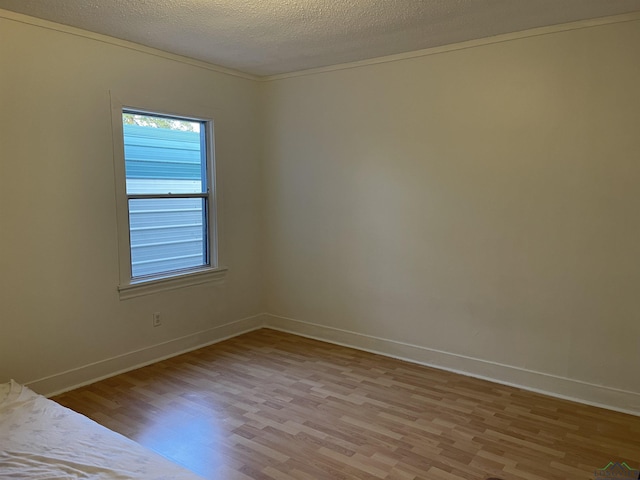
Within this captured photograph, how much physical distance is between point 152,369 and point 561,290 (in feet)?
10.2

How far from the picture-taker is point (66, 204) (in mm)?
3201

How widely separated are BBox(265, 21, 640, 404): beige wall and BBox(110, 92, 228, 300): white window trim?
0.70 m

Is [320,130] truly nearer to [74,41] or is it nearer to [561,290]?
[74,41]

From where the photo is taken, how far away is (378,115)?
3.90 metres

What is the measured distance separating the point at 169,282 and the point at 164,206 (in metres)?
0.64

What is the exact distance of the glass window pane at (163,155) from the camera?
3.63 m

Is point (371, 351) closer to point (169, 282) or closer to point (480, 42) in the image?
point (169, 282)

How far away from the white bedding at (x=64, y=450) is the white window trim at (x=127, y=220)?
122 centimetres

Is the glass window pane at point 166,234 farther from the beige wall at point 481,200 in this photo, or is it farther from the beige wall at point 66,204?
the beige wall at point 481,200

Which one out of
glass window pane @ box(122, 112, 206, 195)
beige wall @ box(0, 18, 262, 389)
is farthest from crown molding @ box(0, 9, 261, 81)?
glass window pane @ box(122, 112, 206, 195)

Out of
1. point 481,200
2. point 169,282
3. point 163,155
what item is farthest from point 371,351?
point 163,155

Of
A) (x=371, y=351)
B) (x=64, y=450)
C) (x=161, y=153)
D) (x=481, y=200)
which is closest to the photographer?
(x=64, y=450)

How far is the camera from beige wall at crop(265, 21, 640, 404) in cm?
301

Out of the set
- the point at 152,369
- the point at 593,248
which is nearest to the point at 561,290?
the point at 593,248
